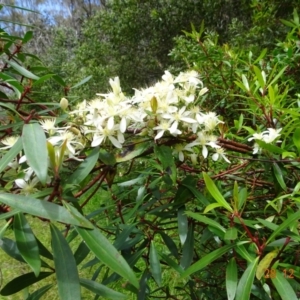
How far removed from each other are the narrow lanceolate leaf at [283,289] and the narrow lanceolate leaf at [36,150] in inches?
12.8

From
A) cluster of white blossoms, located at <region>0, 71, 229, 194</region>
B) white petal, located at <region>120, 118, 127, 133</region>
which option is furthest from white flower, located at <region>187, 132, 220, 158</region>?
white petal, located at <region>120, 118, 127, 133</region>

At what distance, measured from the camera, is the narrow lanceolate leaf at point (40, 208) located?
40 cm

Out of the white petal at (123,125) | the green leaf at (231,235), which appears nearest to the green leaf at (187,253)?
the green leaf at (231,235)

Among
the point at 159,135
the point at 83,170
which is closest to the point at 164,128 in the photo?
the point at 159,135

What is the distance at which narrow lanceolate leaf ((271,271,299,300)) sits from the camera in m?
0.50

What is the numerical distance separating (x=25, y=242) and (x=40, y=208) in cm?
5

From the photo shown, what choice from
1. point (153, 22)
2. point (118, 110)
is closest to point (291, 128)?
point (118, 110)

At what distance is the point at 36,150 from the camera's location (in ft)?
1.41

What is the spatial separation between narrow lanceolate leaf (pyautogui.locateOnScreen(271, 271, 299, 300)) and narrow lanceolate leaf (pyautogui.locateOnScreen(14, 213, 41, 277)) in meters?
0.30

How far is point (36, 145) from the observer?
44cm

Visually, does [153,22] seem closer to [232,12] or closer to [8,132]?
[232,12]

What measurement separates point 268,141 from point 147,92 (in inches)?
7.9

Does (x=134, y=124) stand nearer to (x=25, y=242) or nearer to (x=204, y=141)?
(x=204, y=141)

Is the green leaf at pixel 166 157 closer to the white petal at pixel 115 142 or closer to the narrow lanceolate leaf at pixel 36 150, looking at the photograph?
the white petal at pixel 115 142
